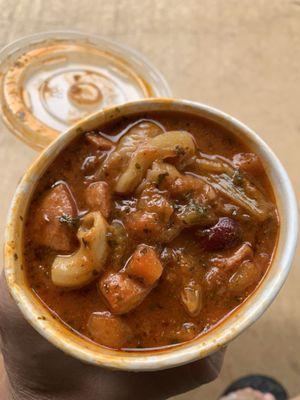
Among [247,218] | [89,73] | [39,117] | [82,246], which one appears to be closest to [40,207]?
[82,246]

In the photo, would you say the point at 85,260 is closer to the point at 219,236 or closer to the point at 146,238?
the point at 146,238

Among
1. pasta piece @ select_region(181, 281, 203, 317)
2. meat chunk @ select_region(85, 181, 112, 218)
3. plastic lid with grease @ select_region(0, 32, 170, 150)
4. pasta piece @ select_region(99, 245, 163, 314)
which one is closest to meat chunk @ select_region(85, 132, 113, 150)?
meat chunk @ select_region(85, 181, 112, 218)

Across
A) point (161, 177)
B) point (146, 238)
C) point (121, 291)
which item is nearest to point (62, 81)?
point (161, 177)

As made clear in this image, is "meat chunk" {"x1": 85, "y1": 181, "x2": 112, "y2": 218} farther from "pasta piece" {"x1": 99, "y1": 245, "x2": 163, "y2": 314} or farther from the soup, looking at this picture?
"pasta piece" {"x1": 99, "y1": 245, "x2": 163, "y2": 314}

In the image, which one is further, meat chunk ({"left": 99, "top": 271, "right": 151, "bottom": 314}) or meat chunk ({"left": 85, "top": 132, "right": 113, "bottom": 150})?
meat chunk ({"left": 85, "top": 132, "right": 113, "bottom": 150})

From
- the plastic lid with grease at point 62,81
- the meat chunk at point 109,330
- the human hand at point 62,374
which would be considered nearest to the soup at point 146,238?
the meat chunk at point 109,330

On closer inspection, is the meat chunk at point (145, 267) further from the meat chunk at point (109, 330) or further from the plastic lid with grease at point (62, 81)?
the plastic lid with grease at point (62, 81)
